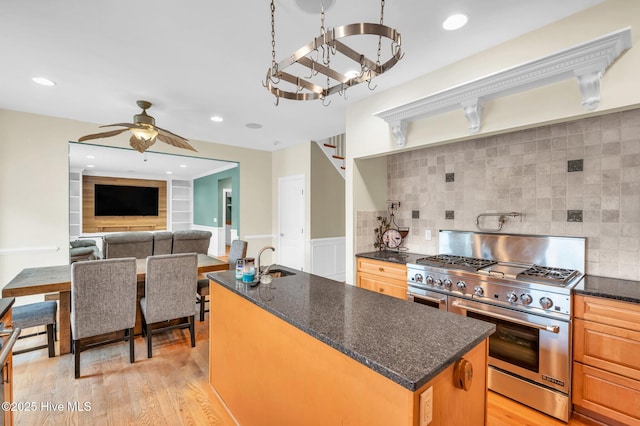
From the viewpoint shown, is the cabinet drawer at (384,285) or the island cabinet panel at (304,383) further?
the cabinet drawer at (384,285)

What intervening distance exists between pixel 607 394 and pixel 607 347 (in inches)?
11.6

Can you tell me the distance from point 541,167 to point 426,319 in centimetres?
195

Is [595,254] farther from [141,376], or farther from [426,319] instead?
[141,376]

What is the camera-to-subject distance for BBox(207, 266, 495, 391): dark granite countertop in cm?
95

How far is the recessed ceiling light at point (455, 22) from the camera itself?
1.86m

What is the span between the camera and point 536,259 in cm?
246

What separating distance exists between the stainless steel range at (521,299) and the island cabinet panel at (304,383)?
1.04 m

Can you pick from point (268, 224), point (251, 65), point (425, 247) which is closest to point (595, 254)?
point (425, 247)

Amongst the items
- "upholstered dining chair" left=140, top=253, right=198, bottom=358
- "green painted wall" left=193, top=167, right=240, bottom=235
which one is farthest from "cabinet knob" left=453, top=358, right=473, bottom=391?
"green painted wall" left=193, top=167, right=240, bottom=235

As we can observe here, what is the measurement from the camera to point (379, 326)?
1.25 meters

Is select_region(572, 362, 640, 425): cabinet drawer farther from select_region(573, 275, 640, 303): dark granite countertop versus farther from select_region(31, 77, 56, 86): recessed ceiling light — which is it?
select_region(31, 77, 56, 86): recessed ceiling light

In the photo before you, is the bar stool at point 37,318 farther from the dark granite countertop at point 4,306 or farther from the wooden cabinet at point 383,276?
the wooden cabinet at point 383,276

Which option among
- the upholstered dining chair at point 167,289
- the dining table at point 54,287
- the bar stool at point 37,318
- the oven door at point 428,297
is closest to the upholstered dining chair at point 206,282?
the dining table at point 54,287

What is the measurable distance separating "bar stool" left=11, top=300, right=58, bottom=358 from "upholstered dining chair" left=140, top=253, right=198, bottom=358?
0.74 meters
